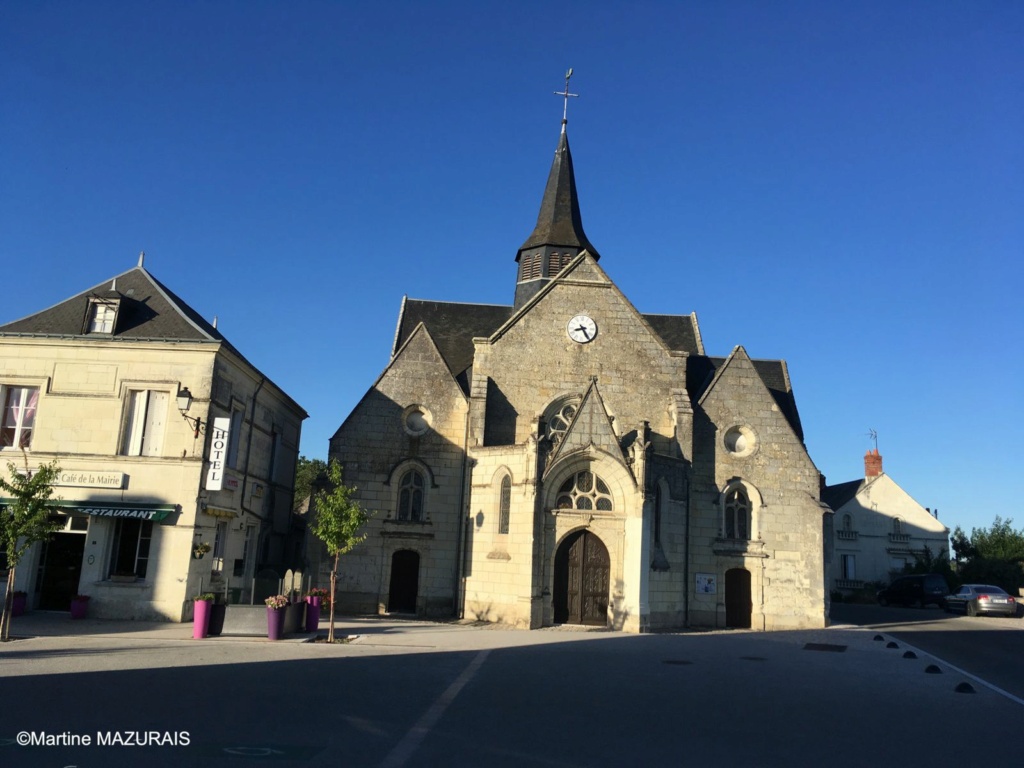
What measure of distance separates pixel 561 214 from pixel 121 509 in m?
19.5

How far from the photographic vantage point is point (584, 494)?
2294 cm

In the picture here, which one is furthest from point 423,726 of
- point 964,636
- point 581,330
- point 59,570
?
point 964,636

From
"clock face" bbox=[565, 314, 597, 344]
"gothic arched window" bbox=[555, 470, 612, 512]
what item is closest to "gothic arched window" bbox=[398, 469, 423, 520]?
"gothic arched window" bbox=[555, 470, 612, 512]

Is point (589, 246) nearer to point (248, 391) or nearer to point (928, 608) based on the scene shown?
point (248, 391)

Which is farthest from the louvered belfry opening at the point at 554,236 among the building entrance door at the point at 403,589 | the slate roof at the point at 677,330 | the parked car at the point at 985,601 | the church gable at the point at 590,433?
the parked car at the point at 985,601

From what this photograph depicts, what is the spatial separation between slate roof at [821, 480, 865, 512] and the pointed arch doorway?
34759mm

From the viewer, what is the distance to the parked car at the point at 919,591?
38.5 m

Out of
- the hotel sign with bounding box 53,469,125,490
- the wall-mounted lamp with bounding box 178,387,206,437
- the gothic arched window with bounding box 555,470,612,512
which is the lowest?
the hotel sign with bounding box 53,469,125,490

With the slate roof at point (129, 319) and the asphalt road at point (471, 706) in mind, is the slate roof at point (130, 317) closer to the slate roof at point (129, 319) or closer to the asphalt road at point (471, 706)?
the slate roof at point (129, 319)

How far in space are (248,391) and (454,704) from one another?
53.0ft

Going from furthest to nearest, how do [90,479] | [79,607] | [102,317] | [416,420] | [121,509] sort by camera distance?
[416,420] < [102,317] < [90,479] < [121,509] < [79,607]

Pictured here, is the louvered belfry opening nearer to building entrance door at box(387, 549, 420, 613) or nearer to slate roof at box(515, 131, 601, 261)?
slate roof at box(515, 131, 601, 261)

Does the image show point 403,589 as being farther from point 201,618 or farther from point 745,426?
point 745,426

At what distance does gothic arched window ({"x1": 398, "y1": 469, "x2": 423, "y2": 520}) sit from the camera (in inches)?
1006
